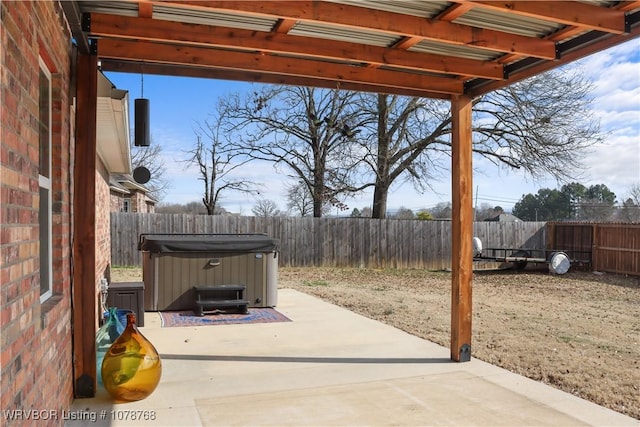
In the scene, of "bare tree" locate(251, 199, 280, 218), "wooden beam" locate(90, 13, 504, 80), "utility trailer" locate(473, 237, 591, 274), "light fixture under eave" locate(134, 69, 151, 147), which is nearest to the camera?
"wooden beam" locate(90, 13, 504, 80)

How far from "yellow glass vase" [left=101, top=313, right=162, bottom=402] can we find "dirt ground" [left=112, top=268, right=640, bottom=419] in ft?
11.1

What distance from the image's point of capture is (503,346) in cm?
624

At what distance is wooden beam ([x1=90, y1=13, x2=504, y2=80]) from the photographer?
12.6 ft

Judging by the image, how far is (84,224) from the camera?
4090 millimetres

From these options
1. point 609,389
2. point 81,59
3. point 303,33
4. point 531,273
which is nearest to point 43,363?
point 81,59

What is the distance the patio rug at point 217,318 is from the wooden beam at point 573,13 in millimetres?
5284

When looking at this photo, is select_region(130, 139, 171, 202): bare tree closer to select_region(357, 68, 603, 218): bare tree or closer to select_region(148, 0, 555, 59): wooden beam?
select_region(357, 68, 603, 218): bare tree

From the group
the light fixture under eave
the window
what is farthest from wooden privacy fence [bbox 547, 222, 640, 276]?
the window

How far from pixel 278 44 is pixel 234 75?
740 mm

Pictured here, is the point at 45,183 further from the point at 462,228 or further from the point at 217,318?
the point at 217,318

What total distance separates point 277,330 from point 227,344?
3.03ft

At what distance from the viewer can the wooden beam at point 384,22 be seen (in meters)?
3.39

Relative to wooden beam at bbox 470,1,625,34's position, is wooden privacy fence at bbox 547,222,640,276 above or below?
below

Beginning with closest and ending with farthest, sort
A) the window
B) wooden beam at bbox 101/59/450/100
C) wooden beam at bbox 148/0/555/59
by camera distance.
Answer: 1. the window
2. wooden beam at bbox 148/0/555/59
3. wooden beam at bbox 101/59/450/100
